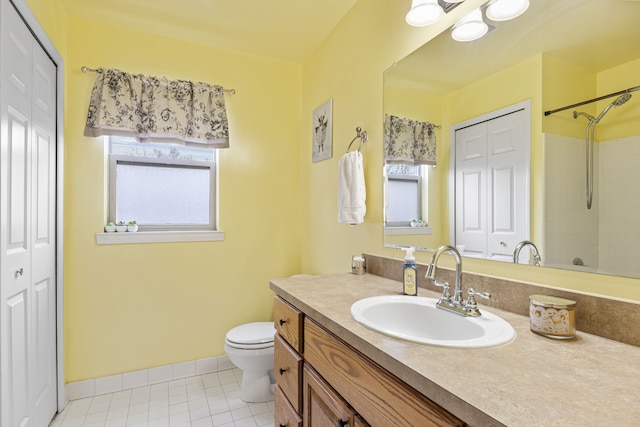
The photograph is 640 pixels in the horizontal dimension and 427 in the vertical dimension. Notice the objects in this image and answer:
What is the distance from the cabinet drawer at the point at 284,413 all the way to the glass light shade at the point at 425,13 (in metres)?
1.62

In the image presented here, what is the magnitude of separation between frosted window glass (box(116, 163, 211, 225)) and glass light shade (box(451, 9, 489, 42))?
74.5 inches

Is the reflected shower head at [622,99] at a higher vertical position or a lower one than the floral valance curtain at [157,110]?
lower

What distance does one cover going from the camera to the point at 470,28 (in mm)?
1209

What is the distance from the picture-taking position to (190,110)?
227 cm

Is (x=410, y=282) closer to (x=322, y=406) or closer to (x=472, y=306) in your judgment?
(x=472, y=306)

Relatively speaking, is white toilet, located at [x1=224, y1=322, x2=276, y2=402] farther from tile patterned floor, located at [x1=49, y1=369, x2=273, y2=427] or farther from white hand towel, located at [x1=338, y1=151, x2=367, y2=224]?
white hand towel, located at [x1=338, y1=151, x2=367, y2=224]

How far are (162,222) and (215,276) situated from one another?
55 centimetres

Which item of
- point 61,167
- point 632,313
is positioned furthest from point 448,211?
point 61,167

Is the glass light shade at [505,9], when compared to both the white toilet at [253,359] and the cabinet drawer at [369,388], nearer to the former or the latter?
the cabinet drawer at [369,388]

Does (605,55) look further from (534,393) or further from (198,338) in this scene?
(198,338)

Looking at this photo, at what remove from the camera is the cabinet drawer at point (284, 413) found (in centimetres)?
119

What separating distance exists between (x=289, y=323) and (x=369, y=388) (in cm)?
55

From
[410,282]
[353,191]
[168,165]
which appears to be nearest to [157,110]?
[168,165]

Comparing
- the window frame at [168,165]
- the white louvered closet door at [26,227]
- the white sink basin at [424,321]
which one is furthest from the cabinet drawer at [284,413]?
the window frame at [168,165]
